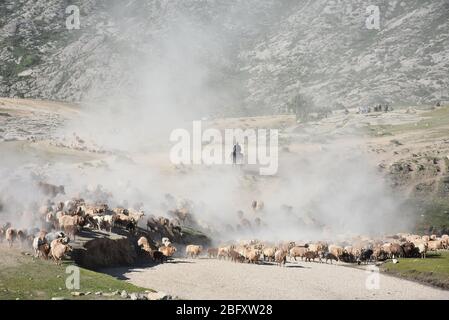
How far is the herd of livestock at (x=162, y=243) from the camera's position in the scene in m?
45.9

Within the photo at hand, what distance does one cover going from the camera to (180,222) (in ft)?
238

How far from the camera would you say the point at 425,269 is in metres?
52.3

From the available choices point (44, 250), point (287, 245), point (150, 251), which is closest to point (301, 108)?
point (287, 245)

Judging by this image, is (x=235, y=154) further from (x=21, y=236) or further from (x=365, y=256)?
(x=21, y=236)

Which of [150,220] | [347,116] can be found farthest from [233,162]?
[347,116]

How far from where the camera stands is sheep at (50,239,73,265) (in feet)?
139

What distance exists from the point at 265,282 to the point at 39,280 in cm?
1743

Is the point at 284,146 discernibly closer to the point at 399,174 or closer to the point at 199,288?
the point at 399,174

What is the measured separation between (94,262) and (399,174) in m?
66.2

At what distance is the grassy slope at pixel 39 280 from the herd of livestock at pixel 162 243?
2710 millimetres

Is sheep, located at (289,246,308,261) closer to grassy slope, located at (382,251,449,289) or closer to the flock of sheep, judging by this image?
the flock of sheep

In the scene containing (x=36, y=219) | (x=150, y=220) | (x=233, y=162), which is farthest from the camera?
(x=233, y=162)

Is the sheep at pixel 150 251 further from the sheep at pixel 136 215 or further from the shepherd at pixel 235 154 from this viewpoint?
the shepherd at pixel 235 154

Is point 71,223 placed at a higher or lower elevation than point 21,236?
higher
